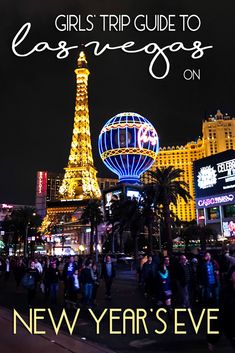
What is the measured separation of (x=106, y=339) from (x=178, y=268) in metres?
3.72

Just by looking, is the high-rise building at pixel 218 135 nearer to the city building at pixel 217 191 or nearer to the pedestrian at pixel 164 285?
the city building at pixel 217 191

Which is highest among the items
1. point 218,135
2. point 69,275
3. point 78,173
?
point 218,135

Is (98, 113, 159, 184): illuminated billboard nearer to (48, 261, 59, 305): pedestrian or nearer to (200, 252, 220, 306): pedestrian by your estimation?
(48, 261, 59, 305): pedestrian

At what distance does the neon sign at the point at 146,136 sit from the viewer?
77.6 metres

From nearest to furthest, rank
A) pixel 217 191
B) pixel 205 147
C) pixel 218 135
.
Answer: pixel 217 191 < pixel 218 135 < pixel 205 147

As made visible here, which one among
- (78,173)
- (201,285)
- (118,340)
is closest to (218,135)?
(78,173)

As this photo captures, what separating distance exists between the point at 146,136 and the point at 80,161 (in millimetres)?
41921

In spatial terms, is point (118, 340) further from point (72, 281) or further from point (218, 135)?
point (218, 135)

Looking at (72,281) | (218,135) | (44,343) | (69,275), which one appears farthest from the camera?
(218,135)

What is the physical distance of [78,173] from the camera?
4564 inches

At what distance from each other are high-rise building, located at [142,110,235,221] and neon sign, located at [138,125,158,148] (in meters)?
60.1

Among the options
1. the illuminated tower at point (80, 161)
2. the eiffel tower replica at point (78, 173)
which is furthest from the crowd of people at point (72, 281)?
the illuminated tower at point (80, 161)

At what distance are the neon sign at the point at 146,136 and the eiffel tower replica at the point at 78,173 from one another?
130ft

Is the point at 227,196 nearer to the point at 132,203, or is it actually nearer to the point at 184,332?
the point at 132,203
